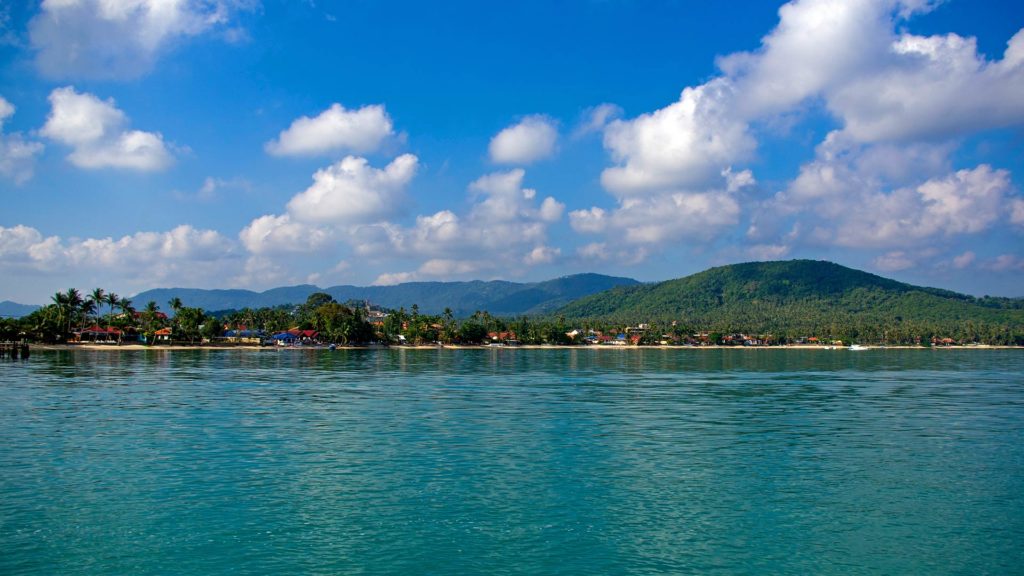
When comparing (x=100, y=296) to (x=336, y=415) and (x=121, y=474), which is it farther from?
(x=121, y=474)

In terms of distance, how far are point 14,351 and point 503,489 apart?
123 meters

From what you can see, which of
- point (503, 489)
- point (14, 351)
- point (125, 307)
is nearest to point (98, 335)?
point (125, 307)

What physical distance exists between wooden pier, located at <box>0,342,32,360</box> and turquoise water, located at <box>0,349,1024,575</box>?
76316mm

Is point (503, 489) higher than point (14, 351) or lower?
lower

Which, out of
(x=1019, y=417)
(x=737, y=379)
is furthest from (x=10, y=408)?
(x=737, y=379)

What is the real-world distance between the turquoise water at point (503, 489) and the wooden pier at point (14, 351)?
7632 centimetres

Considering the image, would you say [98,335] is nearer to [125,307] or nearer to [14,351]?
[125,307]

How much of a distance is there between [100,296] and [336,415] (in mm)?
142288

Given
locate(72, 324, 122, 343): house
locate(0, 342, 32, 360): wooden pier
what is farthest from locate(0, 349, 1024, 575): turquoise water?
locate(72, 324, 122, 343): house

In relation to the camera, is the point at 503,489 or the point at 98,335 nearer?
the point at 503,489

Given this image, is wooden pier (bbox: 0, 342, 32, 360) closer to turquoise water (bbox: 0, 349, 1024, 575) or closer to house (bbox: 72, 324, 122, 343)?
house (bbox: 72, 324, 122, 343)

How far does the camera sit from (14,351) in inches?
4710

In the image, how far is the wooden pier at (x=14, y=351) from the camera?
116 m

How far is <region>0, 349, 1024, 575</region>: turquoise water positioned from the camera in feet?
61.8
